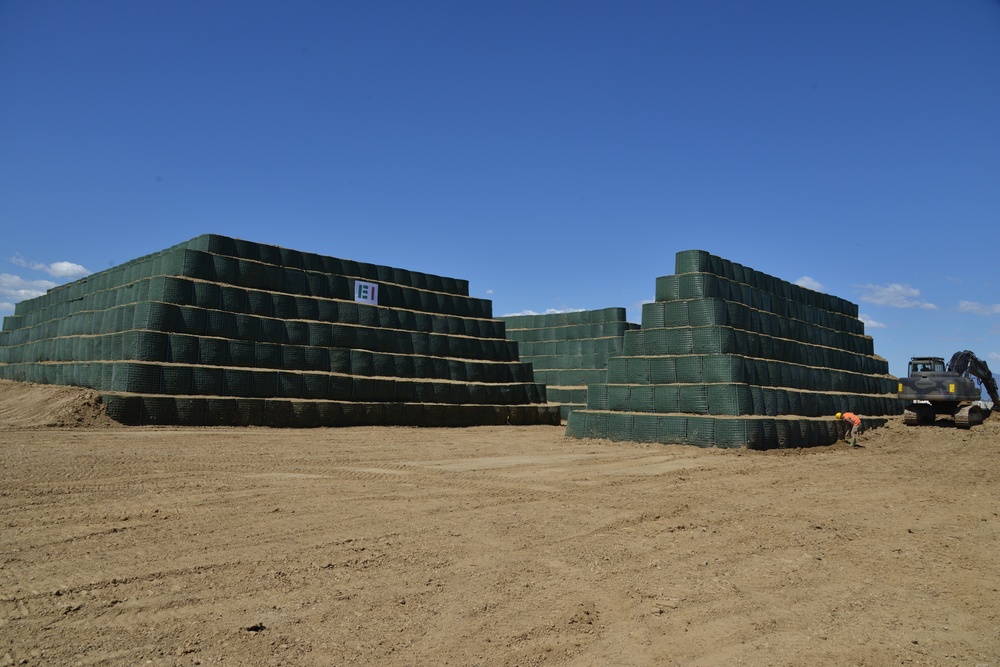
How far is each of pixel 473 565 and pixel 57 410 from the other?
12403mm

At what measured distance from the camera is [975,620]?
14.8 ft

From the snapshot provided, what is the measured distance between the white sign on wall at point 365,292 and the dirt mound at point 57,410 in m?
7.64

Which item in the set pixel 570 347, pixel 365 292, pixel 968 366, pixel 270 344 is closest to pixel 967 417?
pixel 968 366

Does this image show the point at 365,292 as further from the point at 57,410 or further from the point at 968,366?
the point at 968,366

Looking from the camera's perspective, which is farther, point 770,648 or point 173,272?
point 173,272

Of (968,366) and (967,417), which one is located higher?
(968,366)

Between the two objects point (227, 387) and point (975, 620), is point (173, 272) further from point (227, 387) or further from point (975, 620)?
point (975, 620)

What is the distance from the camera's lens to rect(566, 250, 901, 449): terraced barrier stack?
14281mm

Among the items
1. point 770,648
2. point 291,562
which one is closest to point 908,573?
point 770,648

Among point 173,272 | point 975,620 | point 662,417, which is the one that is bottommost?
point 975,620

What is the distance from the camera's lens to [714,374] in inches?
575

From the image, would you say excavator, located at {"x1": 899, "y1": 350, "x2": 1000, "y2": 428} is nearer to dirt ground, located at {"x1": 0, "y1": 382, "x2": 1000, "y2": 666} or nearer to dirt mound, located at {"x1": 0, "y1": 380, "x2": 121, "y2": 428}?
dirt ground, located at {"x1": 0, "y1": 382, "x2": 1000, "y2": 666}

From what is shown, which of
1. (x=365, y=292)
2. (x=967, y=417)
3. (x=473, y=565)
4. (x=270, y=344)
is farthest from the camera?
(x=967, y=417)

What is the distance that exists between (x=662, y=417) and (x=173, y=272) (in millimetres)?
12489
